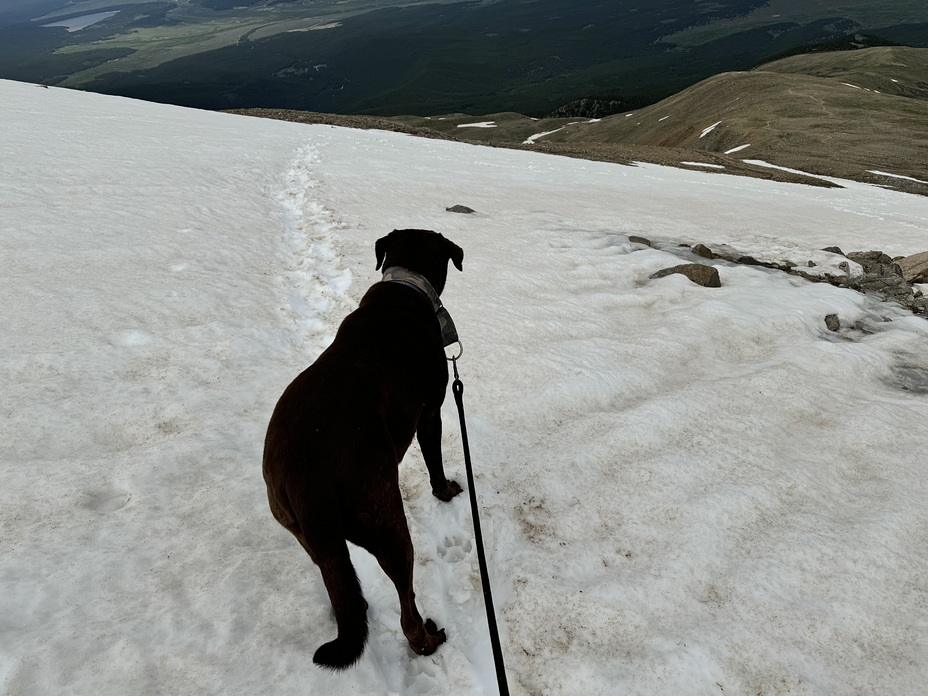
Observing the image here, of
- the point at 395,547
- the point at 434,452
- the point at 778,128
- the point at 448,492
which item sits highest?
the point at 395,547

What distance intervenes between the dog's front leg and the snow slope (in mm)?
210

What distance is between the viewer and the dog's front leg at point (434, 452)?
427 centimetres

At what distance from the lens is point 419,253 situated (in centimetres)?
511

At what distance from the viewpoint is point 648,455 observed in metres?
5.48

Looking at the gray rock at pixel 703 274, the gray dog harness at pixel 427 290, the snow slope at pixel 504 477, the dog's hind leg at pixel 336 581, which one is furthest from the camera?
the gray rock at pixel 703 274

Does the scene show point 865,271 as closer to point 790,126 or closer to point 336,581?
point 336,581

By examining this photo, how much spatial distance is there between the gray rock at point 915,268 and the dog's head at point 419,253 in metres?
12.6

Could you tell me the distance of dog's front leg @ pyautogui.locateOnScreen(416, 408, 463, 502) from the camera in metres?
4.27

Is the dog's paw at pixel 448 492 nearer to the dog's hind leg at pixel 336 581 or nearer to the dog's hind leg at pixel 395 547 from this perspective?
the dog's hind leg at pixel 395 547

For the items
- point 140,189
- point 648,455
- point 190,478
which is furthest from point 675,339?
point 140,189

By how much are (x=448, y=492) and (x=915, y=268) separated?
13.6 metres

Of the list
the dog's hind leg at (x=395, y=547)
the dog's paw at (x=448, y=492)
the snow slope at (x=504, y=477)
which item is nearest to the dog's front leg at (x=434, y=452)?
the dog's paw at (x=448, y=492)

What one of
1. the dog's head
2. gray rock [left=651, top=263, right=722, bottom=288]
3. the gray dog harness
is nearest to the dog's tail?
the gray dog harness

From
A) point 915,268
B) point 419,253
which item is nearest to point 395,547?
point 419,253
